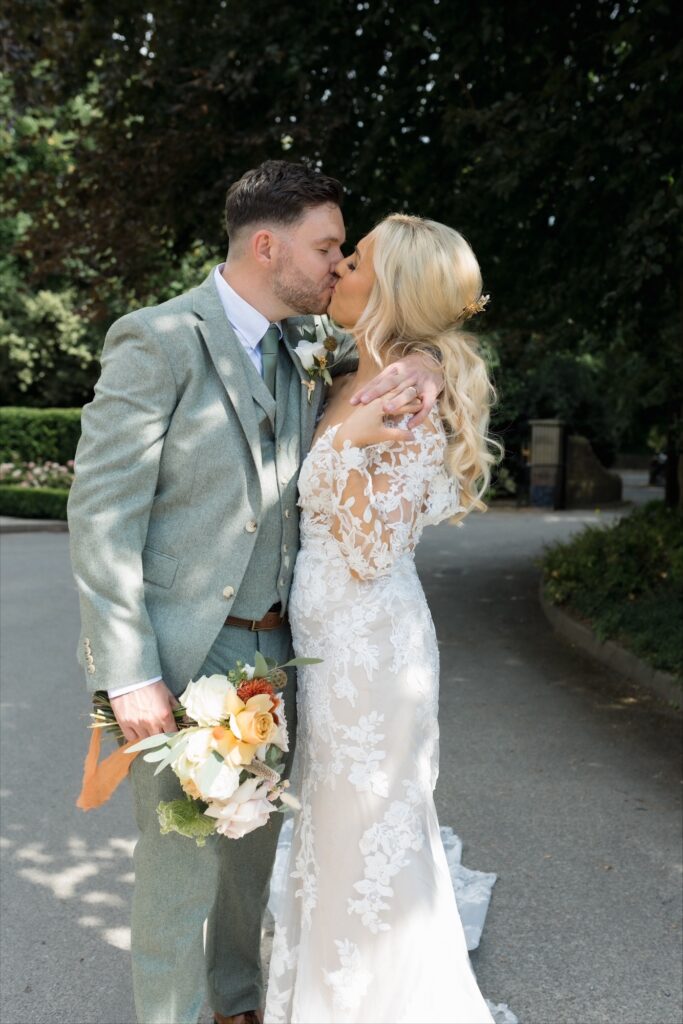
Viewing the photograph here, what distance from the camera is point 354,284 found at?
102 inches

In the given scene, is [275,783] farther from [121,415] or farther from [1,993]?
[1,993]

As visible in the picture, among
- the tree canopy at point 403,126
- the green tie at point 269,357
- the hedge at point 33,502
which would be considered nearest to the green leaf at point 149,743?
the green tie at point 269,357

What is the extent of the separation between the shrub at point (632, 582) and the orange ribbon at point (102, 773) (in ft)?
15.3

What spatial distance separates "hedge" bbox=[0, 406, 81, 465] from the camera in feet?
74.4

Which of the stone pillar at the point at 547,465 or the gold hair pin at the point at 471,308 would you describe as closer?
the gold hair pin at the point at 471,308

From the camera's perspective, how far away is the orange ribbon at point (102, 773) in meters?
2.36

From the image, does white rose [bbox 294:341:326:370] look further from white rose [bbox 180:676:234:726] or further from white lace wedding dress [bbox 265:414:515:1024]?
white rose [bbox 180:676:234:726]

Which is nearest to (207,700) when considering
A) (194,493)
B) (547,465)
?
(194,493)

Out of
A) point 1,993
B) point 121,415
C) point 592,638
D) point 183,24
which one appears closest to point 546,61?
point 183,24

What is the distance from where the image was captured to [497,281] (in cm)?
993

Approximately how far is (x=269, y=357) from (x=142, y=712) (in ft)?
3.23

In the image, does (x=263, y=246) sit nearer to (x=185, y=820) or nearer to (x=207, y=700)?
(x=207, y=700)

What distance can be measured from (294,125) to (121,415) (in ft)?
20.6

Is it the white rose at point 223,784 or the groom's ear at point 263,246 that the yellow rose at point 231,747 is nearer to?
the white rose at point 223,784
